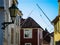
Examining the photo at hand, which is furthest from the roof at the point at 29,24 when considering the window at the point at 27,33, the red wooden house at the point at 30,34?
the window at the point at 27,33

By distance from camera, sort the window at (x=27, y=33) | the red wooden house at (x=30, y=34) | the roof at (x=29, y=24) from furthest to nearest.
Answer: the roof at (x=29, y=24) < the window at (x=27, y=33) < the red wooden house at (x=30, y=34)

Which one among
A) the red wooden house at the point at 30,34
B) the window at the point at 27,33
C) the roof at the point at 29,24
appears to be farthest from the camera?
the roof at the point at 29,24

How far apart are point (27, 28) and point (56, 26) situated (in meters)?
10.8

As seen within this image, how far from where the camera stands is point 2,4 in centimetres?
2416

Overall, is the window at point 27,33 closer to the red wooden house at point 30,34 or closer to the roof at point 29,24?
the red wooden house at point 30,34

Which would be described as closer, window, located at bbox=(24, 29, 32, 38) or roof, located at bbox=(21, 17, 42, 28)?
window, located at bbox=(24, 29, 32, 38)

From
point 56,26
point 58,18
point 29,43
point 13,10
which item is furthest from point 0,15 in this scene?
point 29,43

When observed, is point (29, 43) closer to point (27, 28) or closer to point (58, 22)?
point (27, 28)

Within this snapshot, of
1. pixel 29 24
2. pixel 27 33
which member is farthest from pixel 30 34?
pixel 29 24

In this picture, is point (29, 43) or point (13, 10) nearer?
point (13, 10)

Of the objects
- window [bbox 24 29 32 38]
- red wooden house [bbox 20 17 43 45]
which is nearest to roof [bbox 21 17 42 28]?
red wooden house [bbox 20 17 43 45]

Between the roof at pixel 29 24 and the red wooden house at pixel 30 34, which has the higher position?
the roof at pixel 29 24

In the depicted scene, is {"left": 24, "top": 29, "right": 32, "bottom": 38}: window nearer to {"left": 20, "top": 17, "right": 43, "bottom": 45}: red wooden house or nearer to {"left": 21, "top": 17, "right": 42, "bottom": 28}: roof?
{"left": 20, "top": 17, "right": 43, "bottom": 45}: red wooden house

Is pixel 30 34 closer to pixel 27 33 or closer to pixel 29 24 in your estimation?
pixel 27 33
